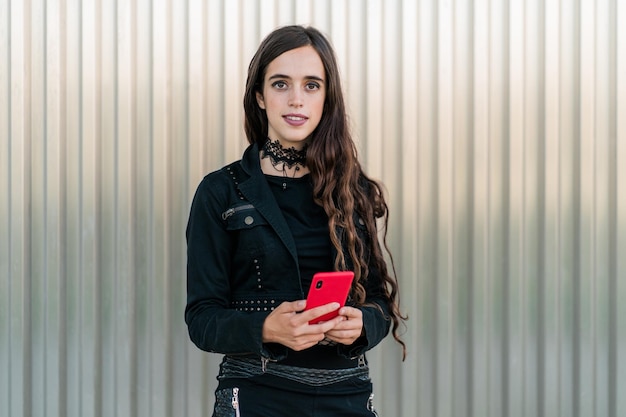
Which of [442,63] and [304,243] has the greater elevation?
[442,63]

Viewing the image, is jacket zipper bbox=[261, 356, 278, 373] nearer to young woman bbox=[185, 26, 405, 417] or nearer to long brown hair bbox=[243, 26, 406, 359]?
young woman bbox=[185, 26, 405, 417]

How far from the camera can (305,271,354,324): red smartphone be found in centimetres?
206

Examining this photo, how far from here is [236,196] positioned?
2430 millimetres

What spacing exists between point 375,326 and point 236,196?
1.75 ft

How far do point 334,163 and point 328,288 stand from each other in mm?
536

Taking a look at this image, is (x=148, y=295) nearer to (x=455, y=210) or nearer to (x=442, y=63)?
(x=455, y=210)

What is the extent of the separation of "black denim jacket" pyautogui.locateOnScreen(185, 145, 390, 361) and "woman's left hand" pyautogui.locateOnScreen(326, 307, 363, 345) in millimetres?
61

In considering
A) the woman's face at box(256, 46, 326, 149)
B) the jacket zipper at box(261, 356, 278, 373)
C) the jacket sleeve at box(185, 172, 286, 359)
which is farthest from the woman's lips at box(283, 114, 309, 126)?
the jacket zipper at box(261, 356, 278, 373)

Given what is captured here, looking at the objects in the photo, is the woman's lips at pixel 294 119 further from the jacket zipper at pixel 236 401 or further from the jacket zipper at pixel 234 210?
the jacket zipper at pixel 236 401

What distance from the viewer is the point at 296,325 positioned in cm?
214

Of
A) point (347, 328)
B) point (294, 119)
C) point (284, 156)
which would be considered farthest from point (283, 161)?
point (347, 328)

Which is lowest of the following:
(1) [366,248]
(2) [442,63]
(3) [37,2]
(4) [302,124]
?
(1) [366,248]

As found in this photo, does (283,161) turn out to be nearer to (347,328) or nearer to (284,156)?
(284,156)

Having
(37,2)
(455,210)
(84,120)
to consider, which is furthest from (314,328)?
(37,2)
